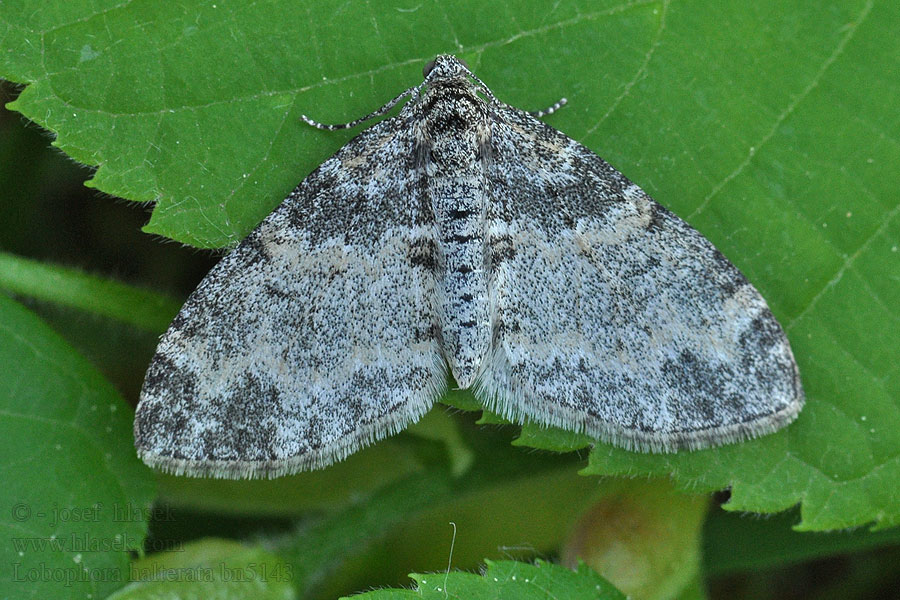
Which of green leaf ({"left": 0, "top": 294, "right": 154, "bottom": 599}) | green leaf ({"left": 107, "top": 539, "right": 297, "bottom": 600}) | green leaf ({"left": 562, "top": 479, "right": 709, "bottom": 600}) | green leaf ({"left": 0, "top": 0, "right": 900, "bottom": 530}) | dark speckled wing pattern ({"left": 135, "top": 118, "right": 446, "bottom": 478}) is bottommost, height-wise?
green leaf ({"left": 107, "top": 539, "right": 297, "bottom": 600})

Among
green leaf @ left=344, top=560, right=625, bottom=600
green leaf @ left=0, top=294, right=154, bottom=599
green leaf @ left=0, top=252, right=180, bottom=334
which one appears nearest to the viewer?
green leaf @ left=344, top=560, right=625, bottom=600

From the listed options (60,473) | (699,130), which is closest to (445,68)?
(699,130)

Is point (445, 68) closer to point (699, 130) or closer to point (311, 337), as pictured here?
point (699, 130)

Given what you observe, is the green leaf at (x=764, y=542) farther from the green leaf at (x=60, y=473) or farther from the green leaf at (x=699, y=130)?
the green leaf at (x=60, y=473)

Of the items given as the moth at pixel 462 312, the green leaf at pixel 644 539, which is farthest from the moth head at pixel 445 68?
the green leaf at pixel 644 539

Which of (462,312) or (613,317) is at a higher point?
(613,317)

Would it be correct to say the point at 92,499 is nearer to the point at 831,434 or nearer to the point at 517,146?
the point at 517,146

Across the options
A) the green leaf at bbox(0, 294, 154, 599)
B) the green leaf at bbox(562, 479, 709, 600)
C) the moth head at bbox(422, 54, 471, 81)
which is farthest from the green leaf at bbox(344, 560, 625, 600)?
the moth head at bbox(422, 54, 471, 81)

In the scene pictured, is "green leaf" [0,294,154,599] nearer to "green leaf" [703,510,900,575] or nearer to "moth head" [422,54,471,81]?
"moth head" [422,54,471,81]
